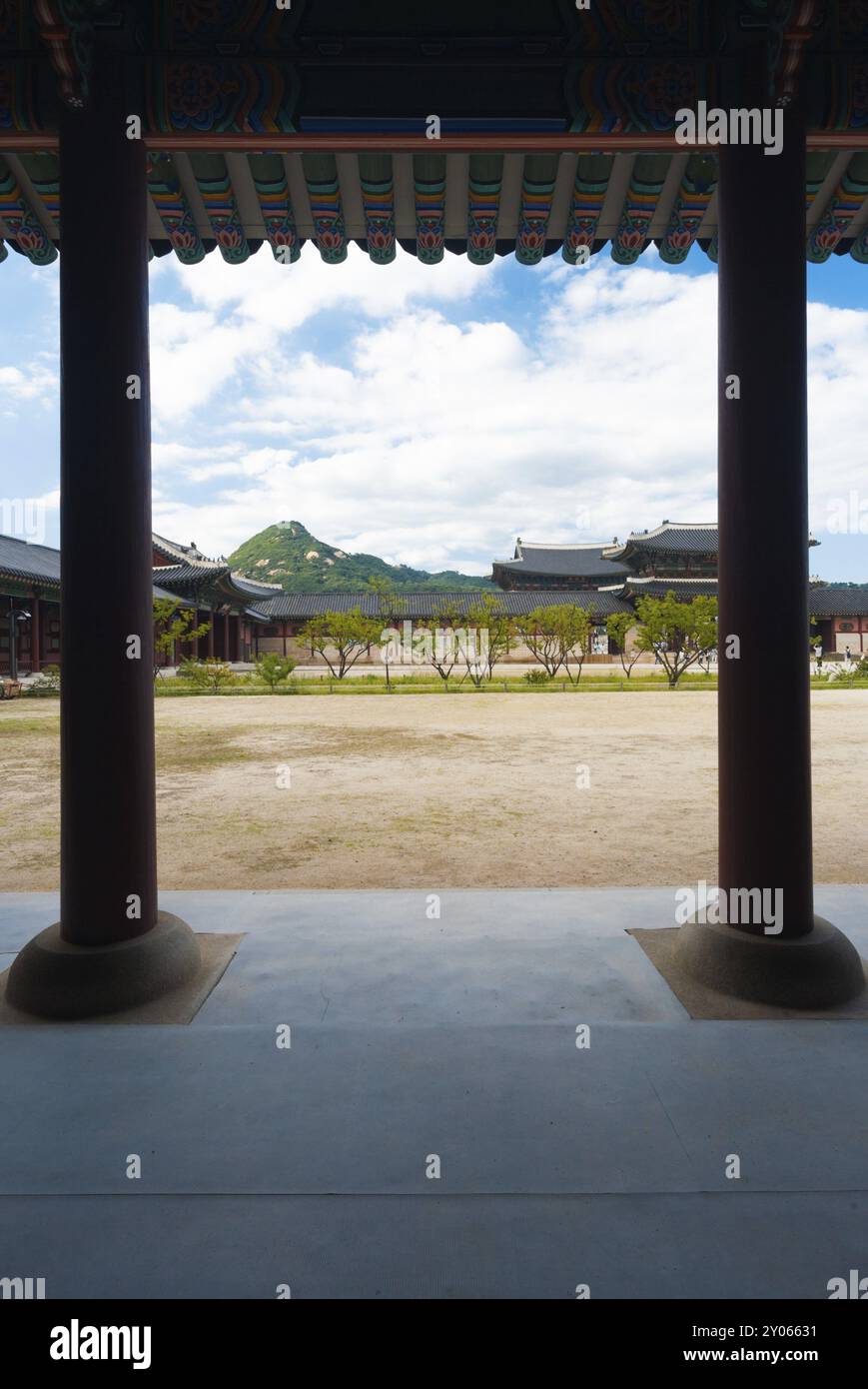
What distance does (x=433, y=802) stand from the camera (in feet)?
28.0

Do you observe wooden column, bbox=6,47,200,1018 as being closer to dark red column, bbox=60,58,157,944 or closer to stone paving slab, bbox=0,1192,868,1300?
dark red column, bbox=60,58,157,944

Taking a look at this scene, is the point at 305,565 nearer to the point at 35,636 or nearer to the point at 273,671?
the point at 35,636

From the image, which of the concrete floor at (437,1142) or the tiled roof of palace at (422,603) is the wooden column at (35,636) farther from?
the concrete floor at (437,1142)

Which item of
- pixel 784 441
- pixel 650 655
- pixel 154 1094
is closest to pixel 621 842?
pixel 784 441

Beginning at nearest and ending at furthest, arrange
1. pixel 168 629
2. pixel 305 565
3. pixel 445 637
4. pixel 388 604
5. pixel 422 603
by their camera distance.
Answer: pixel 168 629
pixel 445 637
pixel 388 604
pixel 422 603
pixel 305 565

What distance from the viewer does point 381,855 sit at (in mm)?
6215

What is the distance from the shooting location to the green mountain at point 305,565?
123 metres

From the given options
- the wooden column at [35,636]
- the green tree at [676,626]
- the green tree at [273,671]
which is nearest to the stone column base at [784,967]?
the green tree at [273,671]

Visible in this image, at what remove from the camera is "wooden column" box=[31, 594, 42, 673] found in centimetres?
3148

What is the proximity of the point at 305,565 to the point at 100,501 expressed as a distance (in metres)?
133

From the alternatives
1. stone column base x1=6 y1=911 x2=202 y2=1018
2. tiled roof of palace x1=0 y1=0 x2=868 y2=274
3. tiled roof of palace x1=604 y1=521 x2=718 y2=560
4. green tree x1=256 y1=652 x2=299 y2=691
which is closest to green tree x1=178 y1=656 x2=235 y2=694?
green tree x1=256 y1=652 x2=299 y2=691

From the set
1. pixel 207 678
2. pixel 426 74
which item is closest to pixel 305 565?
pixel 207 678

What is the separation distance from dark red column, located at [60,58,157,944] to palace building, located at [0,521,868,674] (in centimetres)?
3802

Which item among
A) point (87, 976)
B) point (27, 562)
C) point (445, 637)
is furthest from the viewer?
point (445, 637)
